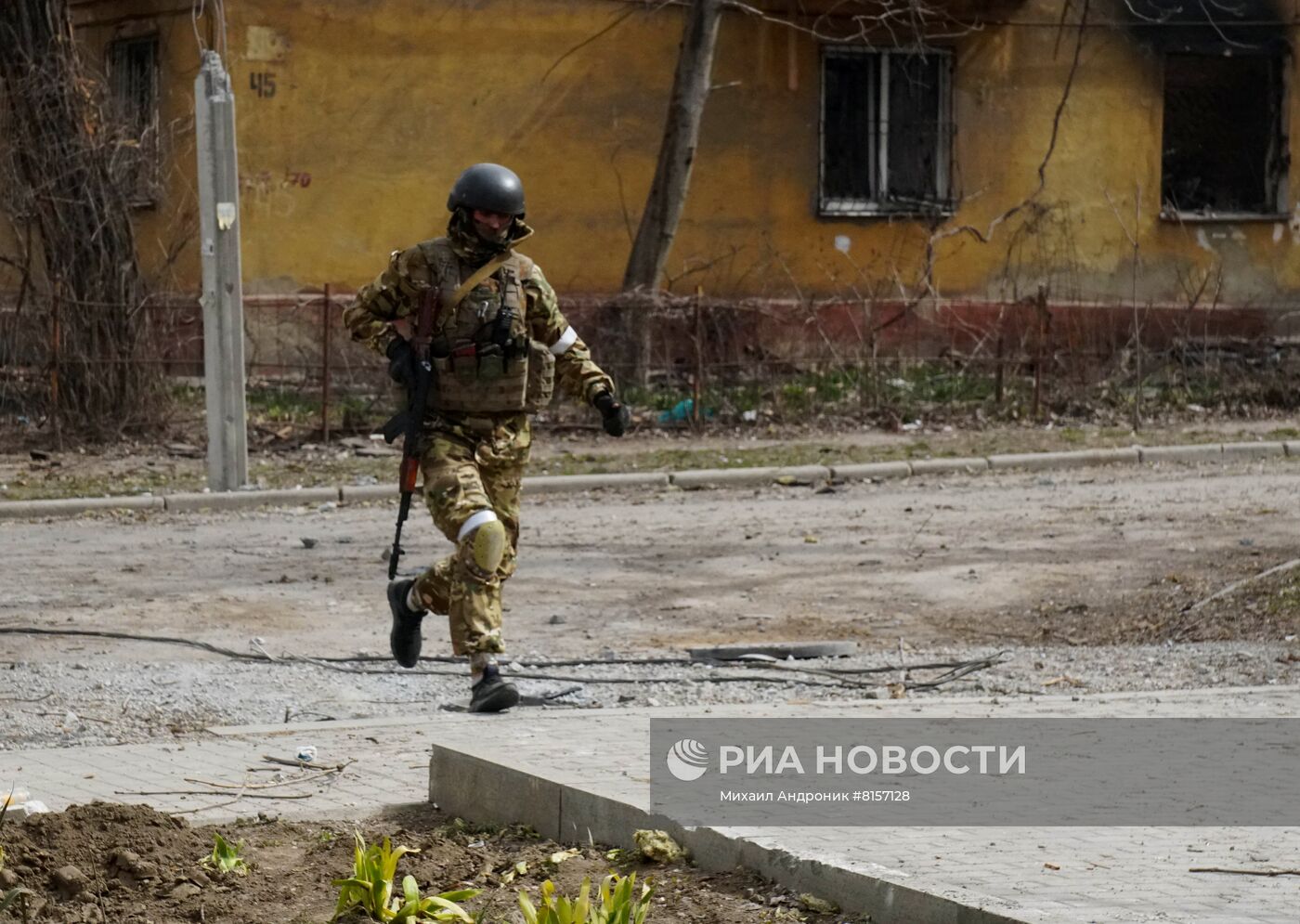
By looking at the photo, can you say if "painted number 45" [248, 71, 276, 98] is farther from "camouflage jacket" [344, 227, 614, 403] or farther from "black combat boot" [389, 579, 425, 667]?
"black combat boot" [389, 579, 425, 667]

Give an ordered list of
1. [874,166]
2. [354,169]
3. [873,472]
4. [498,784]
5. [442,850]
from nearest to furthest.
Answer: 1. [442,850]
2. [498,784]
3. [873,472]
4. [354,169]
5. [874,166]

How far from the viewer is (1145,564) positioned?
10.4 m

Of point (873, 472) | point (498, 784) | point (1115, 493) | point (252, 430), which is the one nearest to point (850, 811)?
point (498, 784)

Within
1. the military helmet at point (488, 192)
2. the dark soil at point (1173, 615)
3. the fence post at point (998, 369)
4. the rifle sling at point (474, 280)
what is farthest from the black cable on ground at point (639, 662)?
the fence post at point (998, 369)

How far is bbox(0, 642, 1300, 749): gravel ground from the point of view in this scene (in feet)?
23.5

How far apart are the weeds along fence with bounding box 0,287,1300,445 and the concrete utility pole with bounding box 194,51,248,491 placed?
7.56 feet

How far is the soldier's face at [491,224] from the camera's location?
7230 millimetres

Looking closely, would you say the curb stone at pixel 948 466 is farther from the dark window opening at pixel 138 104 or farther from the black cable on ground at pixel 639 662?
the black cable on ground at pixel 639 662

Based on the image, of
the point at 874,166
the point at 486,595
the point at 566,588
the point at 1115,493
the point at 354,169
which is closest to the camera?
the point at 486,595

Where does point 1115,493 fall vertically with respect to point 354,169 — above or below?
below

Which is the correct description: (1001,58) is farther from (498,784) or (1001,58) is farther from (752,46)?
(498,784)

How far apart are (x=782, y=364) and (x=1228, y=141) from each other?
28.0 ft

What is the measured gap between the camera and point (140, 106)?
18688 mm

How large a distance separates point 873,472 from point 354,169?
23.6 ft
